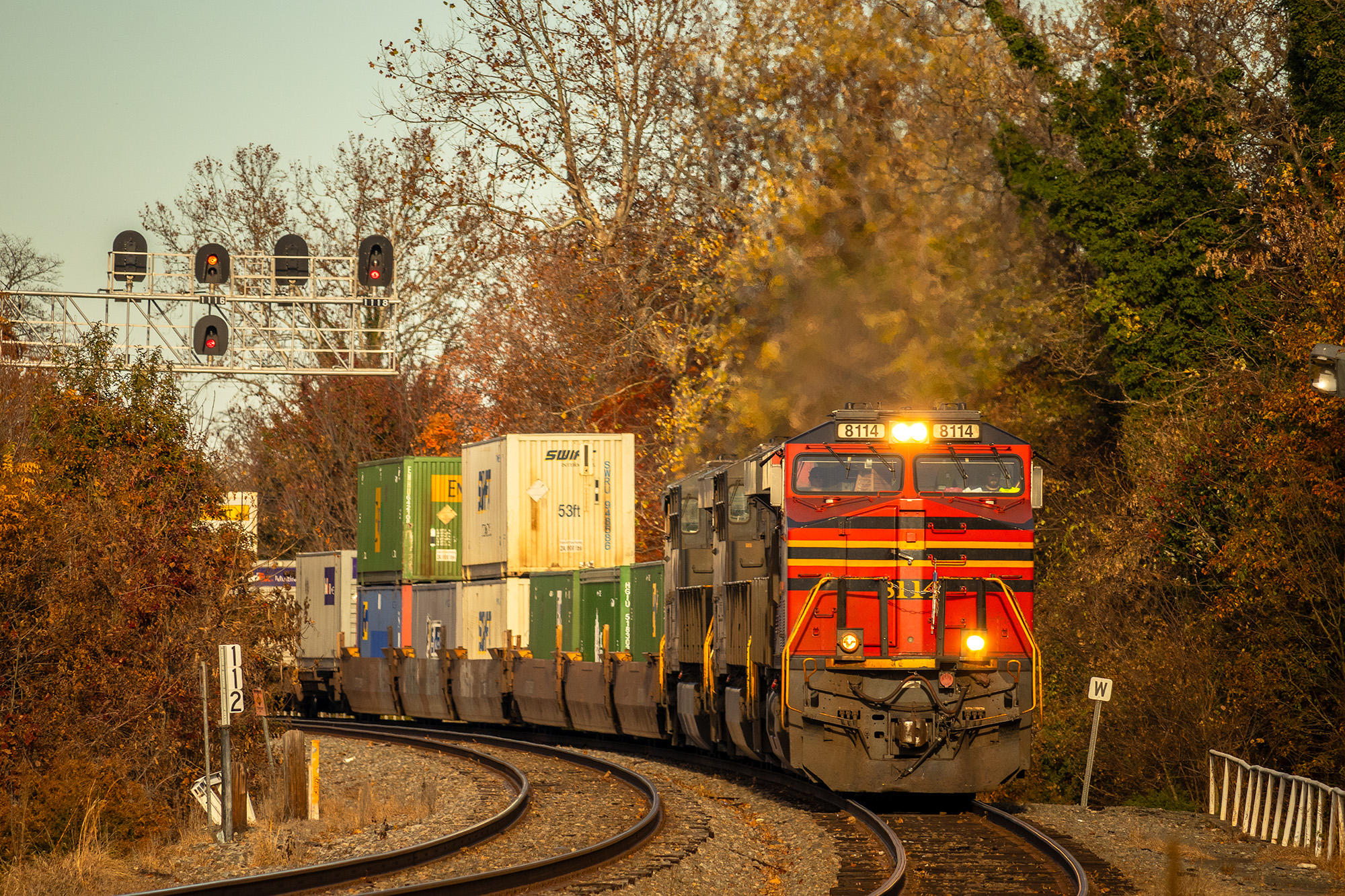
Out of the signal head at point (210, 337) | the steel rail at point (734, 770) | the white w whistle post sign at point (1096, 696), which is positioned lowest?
the steel rail at point (734, 770)

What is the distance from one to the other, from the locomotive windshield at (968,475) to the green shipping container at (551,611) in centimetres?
1189

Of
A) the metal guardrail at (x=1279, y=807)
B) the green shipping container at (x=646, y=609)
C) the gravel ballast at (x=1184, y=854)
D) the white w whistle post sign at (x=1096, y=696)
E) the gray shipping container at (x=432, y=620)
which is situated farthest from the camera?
the gray shipping container at (x=432, y=620)

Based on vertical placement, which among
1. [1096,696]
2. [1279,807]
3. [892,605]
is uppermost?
[892,605]

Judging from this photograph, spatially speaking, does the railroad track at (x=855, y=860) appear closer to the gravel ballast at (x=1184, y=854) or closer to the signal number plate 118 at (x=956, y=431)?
the gravel ballast at (x=1184, y=854)

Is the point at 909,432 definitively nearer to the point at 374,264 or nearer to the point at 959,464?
the point at 959,464

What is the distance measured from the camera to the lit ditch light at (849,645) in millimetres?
15000

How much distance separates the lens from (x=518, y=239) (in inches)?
1641

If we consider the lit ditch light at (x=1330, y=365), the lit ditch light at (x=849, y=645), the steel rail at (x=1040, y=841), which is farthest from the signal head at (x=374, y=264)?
the lit ditch light at (x=1330, y=365)

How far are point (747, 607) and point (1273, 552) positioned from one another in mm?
6381

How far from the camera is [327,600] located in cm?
3606

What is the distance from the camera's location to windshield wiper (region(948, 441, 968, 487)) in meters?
15.6

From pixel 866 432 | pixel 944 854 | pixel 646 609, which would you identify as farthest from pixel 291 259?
pixel 944 854

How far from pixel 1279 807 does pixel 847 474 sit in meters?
5.31

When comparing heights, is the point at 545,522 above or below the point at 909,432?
below
